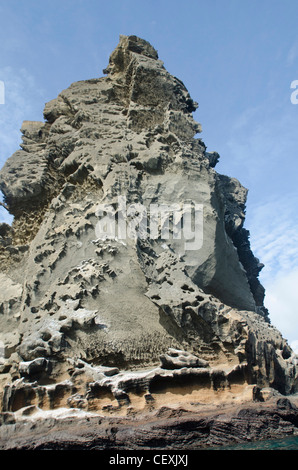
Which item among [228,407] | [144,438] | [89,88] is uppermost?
[89,88]

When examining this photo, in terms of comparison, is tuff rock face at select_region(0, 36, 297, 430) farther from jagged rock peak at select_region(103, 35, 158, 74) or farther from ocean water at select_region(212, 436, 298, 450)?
ocean water at select_region(212, 436, 298, 450)

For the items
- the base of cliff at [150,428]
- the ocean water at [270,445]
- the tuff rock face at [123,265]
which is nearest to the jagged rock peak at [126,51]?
Answer: the tuff rock face at [123,265]

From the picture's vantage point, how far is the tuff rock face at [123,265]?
944 centimetres

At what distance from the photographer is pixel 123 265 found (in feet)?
39.4

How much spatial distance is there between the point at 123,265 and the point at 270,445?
20.7 feet

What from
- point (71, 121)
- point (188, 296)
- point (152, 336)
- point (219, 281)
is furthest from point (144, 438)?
point (71, 121)

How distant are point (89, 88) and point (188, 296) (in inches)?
496

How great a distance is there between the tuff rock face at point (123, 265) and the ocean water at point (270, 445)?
4.10 ft

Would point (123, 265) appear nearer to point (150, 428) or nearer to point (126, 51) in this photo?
point (150, 428)

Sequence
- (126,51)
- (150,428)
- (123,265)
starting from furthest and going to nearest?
(126,51)
(123,265)
(150,428)

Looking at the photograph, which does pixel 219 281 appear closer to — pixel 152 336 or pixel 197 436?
pixel 152 336

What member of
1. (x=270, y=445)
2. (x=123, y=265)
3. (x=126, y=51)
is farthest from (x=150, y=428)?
(x=126, y=51)

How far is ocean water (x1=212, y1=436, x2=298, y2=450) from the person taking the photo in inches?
299

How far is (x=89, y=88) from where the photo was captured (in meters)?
18.8
